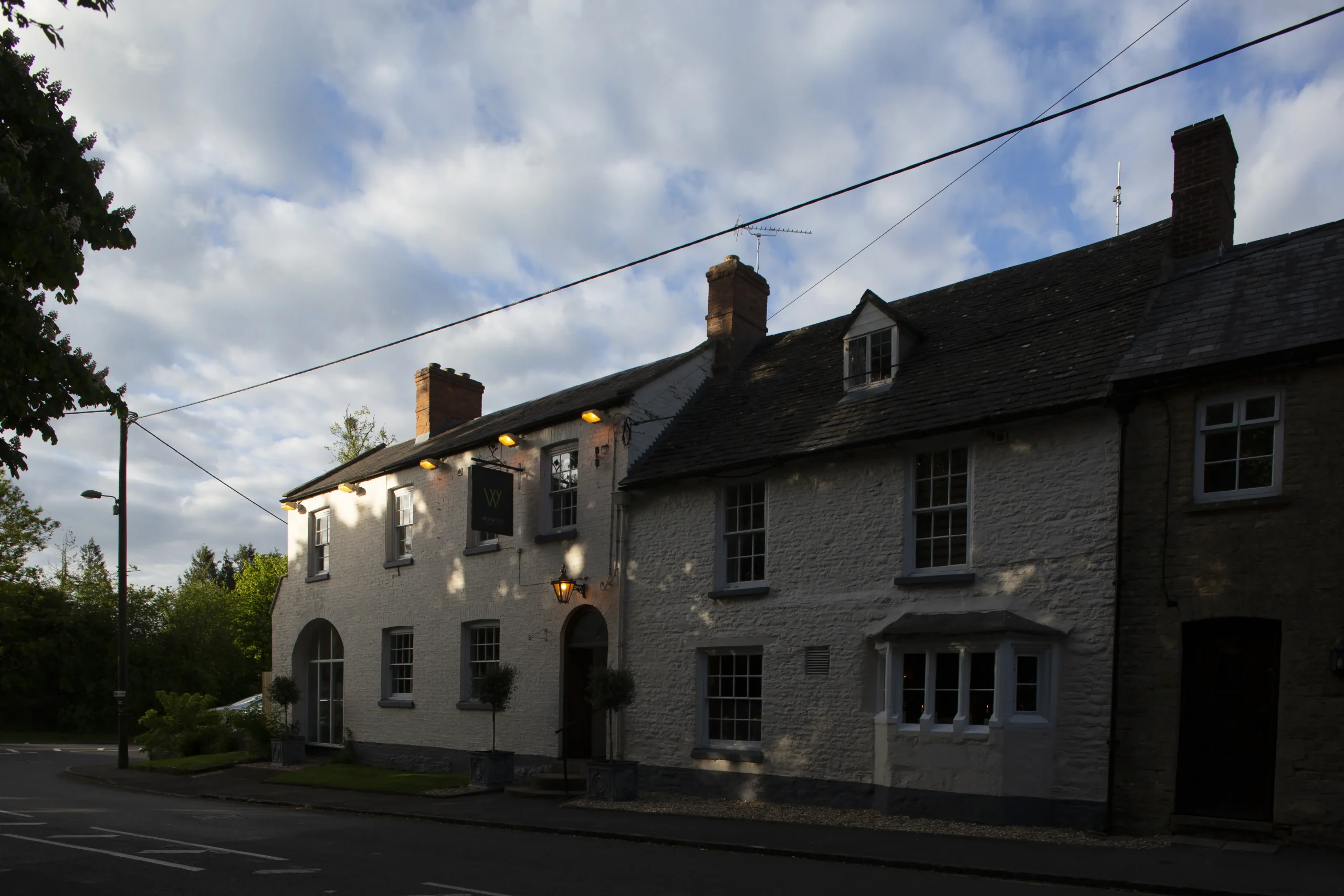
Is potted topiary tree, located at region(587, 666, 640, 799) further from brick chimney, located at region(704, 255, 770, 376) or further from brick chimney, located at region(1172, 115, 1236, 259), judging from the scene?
brick chimney, located at region(1172, 115, 1236, 259)

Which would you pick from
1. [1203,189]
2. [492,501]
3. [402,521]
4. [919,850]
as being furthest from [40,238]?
[402,521]

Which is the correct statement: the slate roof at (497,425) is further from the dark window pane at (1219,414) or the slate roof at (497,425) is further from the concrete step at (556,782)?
the dark window pane at (1219,414)

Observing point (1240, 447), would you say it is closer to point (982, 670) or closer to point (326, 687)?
Result: point (982, 670)

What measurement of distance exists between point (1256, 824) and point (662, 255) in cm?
987

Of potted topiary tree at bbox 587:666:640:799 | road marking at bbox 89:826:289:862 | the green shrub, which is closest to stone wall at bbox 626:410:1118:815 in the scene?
potted topiary tree at bbox 587:666:640:799

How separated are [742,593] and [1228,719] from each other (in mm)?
7329

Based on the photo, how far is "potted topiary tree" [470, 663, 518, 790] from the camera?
62.3 feet

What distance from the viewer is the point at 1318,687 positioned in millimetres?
11508

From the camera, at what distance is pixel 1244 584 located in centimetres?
1218

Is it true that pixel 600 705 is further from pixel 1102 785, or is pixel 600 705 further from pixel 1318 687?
pixel 1318 687

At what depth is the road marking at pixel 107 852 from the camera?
35.0 ft

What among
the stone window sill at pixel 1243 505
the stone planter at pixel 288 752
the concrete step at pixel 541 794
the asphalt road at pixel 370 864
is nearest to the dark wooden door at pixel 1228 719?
the stone window sill at pixel 1243 505

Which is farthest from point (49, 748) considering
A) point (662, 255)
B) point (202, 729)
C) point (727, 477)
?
point (662, 255)

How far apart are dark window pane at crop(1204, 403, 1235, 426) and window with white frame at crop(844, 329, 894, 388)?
5371 millimetres
